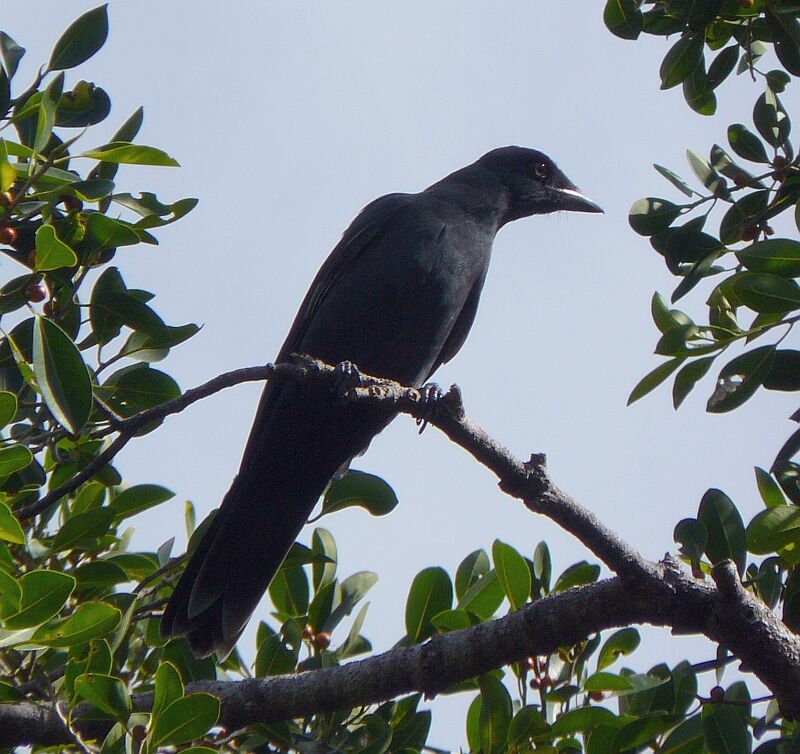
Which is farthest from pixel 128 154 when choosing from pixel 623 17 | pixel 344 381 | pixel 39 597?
pixel 623 17

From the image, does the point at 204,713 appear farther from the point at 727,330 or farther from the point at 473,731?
the point at 727,330

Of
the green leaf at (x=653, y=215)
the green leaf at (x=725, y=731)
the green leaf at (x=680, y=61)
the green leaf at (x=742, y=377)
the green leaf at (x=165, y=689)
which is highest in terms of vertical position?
the green leaf at (x=680, y=61)

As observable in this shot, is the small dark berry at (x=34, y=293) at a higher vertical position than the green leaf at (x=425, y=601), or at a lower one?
higher

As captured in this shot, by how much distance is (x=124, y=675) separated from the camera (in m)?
4.02

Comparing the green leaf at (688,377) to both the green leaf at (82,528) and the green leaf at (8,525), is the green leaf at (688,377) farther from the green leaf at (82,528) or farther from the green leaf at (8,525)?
Answer: the green leaf at (8,525)

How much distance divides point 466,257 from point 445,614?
255 cm

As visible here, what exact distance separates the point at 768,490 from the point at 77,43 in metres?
2.76

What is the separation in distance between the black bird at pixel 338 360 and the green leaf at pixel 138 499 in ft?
2.36

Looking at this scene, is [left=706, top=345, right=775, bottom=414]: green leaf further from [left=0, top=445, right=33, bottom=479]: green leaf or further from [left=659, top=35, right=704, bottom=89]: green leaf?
[left=0, top=445, right=33, bottom=479]: green leaf

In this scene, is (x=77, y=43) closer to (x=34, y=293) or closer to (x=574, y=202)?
(x=34, y=293)

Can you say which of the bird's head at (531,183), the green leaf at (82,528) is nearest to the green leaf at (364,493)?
the green leaf at (82,528)

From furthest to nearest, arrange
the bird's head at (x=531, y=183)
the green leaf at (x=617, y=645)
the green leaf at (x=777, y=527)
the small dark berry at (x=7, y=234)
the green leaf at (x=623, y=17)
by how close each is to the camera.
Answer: the bird's head at (x=531, y=183) → the green leaf at (x=623, y=17) → the green leaf at (x=617, y=645) → the small dark berry at (x=7, y=234) → the green leaf at (x=777, y=527)

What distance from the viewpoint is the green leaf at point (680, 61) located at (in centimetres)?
408

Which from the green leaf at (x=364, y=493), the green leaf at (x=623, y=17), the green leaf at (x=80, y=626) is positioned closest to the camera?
the green leaf at (x=80, y=626)
